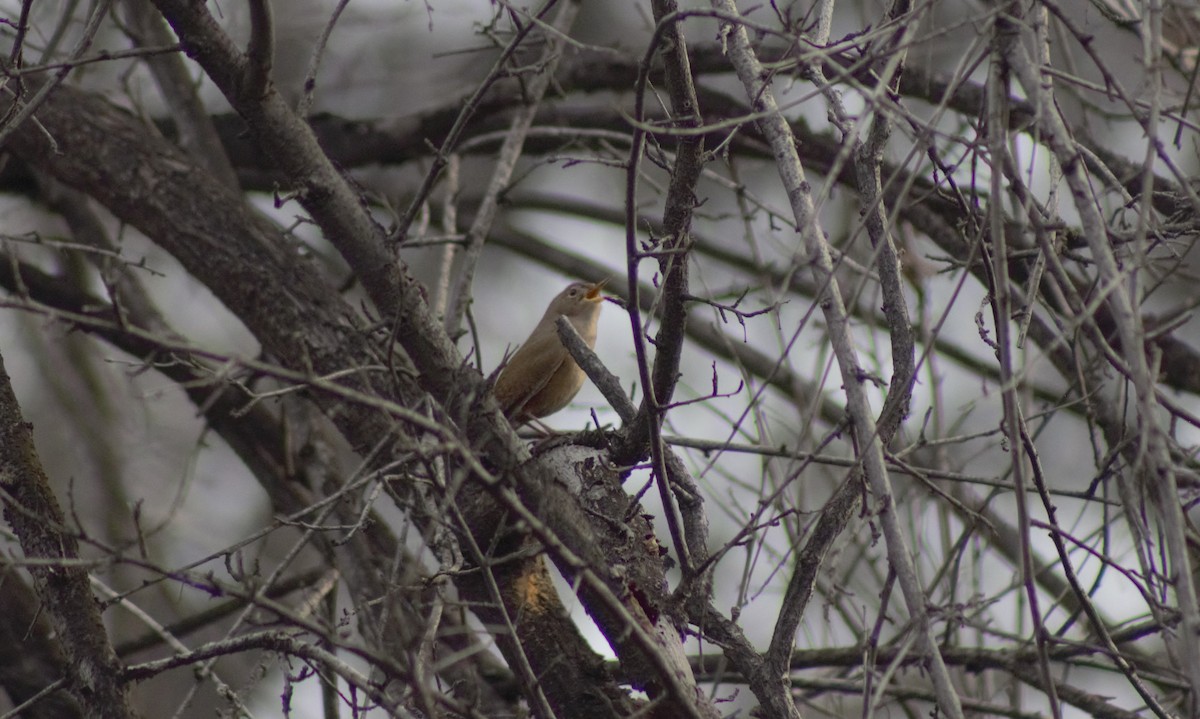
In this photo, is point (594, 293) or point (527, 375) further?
point (594, 293)

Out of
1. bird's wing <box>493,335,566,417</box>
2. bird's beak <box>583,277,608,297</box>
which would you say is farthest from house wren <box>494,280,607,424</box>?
bird's beak <box>583,277,608,297</box>

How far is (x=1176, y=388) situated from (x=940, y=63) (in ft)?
10.7

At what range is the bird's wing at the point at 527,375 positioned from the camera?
5.22 meters

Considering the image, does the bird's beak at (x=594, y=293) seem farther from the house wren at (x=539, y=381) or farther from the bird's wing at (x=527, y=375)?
the bird's wing at (x=527, y=375)

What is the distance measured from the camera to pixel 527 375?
5277 mm

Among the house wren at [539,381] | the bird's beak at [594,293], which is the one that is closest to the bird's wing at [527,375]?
the house wren at [539,381]

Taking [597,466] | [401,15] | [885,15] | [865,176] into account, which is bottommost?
[597,466]

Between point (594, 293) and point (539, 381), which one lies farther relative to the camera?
point (594, 293)

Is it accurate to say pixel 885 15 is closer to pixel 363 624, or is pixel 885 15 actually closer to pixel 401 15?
pixel 363 624

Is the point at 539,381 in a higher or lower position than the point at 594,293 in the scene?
lower

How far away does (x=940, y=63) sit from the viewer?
7988 millimetres

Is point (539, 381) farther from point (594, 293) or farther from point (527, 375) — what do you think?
point (594, 293)

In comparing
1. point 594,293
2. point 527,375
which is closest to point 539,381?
point 527,375

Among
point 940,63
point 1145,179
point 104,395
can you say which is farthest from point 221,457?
point 1145,179
